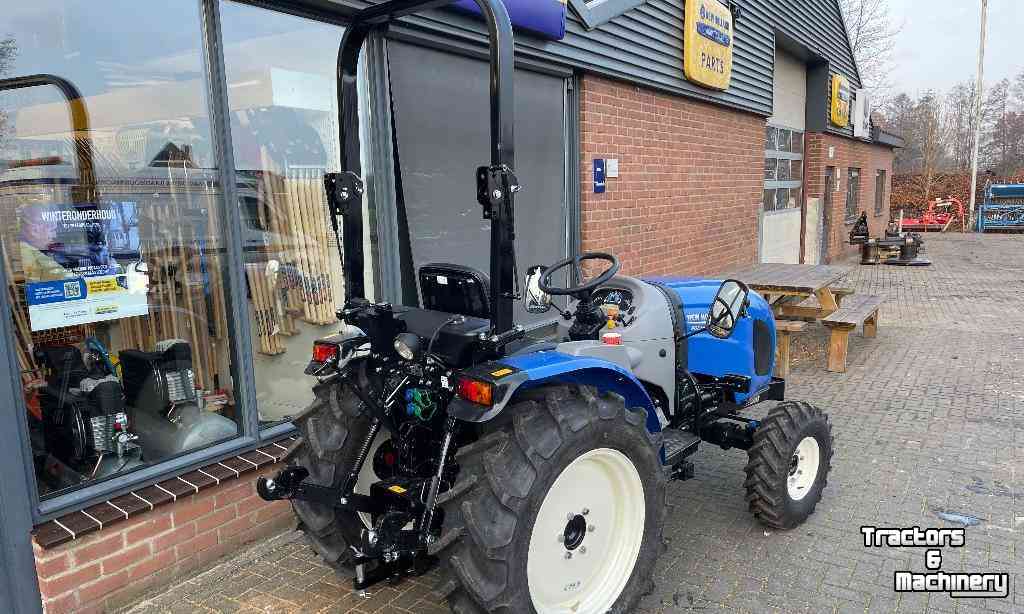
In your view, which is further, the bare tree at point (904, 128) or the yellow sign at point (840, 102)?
the bare tree at point (904, 128)

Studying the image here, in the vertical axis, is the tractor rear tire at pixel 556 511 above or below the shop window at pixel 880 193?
below

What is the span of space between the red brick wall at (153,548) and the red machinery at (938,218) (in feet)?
93.8

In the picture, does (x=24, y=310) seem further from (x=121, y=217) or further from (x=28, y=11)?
(x=28, y=11)

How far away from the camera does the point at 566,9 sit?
5793 mm

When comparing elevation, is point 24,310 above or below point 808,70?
below

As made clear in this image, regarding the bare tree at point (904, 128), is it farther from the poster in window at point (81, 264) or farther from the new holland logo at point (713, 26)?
the poster in window at point (81, 264)

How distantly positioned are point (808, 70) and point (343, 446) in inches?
583

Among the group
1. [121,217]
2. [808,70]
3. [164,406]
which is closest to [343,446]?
[164,406]

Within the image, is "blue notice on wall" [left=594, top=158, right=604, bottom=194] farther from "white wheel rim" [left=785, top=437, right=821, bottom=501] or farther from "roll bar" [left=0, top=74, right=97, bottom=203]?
"roll bar" [left=0, top=74, right=97, bottom=203]

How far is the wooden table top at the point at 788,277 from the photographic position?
719cm

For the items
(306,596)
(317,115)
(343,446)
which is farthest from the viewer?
(317,115)

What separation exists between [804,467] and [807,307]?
4774 mm

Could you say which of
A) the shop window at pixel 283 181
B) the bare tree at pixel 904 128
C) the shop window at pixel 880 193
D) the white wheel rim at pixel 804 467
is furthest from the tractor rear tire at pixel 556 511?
the bare tree at pixel 904 128

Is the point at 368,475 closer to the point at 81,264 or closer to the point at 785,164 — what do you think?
the point at 81,264
